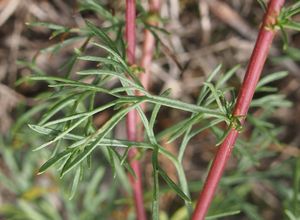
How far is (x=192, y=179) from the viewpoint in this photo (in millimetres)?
2160

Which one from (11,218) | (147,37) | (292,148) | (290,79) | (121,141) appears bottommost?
(11,218)

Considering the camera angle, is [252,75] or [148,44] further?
[148,44]

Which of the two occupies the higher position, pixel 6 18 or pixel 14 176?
pixel 6 18

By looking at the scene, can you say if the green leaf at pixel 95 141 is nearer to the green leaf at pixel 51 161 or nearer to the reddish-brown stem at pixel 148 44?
the green leaf at pixel 51 161

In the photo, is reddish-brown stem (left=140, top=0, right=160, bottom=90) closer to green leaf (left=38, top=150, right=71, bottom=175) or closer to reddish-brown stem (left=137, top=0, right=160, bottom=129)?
reddish-brown stem (left=137, top=0, right=160, bottom=129)

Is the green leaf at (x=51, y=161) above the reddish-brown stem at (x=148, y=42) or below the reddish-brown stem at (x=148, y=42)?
below

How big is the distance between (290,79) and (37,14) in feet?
3.35

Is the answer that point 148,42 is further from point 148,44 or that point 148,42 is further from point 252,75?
point 252,75

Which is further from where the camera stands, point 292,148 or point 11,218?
point 292,148

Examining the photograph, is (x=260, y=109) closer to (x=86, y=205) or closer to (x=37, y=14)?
(x=86, y=205)

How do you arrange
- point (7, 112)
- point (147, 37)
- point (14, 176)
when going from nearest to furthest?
point (147, 37) < point (14, 176) < point (7, 112)

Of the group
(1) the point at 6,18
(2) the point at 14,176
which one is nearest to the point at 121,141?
(2) the point at 14,176

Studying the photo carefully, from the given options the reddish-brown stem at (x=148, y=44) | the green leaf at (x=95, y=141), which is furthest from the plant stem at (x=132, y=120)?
the reddish-brown stem at (x=148, y=44)

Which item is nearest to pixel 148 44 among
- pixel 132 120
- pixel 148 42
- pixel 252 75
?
pixel 148 42
